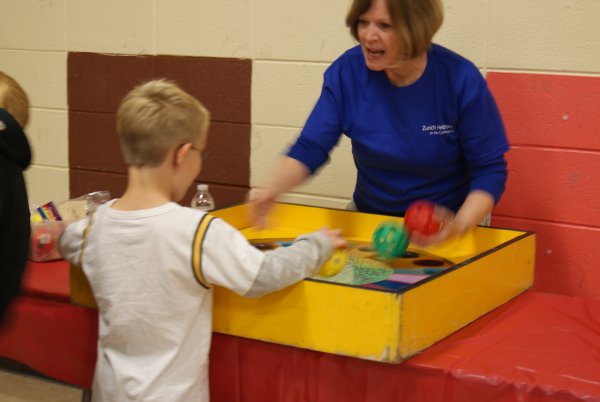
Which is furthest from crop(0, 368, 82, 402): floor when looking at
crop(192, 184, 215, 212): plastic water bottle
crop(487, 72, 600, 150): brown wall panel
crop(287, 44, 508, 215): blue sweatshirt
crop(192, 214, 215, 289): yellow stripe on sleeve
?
crop(487, 72, 600, 150): brown wall panel

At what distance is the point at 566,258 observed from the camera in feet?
7.76

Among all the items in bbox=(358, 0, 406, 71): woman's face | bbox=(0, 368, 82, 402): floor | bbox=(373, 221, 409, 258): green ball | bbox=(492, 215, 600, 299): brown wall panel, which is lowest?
bbox=(0, 368, 82, 402): floor

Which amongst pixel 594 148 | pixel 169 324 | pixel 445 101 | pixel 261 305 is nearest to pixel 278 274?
pixel 261 305

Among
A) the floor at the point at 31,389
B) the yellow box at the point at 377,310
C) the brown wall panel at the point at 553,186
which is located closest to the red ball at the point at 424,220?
the yellow box at the point at 377,310

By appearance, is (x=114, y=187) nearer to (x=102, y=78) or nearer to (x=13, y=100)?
(x=102, y=78)

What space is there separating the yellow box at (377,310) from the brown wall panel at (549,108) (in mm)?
572

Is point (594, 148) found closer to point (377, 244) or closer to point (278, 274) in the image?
point (377, 244)

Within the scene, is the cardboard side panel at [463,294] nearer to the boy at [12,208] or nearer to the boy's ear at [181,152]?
the boy's ear at [181,152]

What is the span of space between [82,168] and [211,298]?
5.87 feet

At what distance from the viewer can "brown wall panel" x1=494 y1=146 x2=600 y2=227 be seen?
7.54ft

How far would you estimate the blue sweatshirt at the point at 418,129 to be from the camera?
194 cm

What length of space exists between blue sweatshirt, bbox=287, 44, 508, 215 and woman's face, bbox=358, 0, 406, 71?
0.08 metres

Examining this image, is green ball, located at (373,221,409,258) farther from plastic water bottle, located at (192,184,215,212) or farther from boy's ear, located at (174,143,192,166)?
plastic water bottle, located at (192,184,215,212)

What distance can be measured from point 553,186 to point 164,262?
4.30 feet
